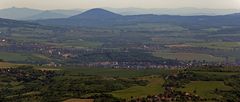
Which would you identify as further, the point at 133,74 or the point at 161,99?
the point at 133,74

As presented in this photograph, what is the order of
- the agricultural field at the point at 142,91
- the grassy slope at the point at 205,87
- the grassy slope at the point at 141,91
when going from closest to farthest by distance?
1. the grassy slope at the point at 205,87
2. the agricultural field at the point at 142,91
3. the grassy slope at the point at 141,91

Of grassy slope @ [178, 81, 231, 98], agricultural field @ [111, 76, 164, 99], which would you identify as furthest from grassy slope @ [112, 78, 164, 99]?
grassy slope @ [178, 81, 231, 98]

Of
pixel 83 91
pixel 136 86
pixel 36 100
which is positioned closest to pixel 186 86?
pixel 136 86

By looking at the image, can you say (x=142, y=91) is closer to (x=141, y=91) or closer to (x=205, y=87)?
(x=141, y=91)

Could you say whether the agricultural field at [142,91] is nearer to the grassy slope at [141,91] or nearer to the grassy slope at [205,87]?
the grassy slope at [141,91]

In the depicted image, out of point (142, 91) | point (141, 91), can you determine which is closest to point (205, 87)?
point (142, 91)

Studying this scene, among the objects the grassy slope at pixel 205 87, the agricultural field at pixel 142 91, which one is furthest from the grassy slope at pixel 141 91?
the grassy slope at pixel 205 87

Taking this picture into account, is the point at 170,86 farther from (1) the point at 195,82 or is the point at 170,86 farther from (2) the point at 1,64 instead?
(2) the point at 1,64

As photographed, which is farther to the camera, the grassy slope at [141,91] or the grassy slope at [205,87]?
the grassy slope at [141,91]

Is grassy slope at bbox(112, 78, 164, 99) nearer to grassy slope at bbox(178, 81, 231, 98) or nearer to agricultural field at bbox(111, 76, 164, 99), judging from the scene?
agricultural field at bbox(111, 76, 164, 99)

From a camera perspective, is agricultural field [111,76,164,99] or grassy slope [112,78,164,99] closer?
agricultural field [111,76,164,99]

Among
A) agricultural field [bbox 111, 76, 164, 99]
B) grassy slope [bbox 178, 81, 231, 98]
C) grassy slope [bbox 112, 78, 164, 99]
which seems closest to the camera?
grassy slope [bbox 178, 81, 231, 98]
